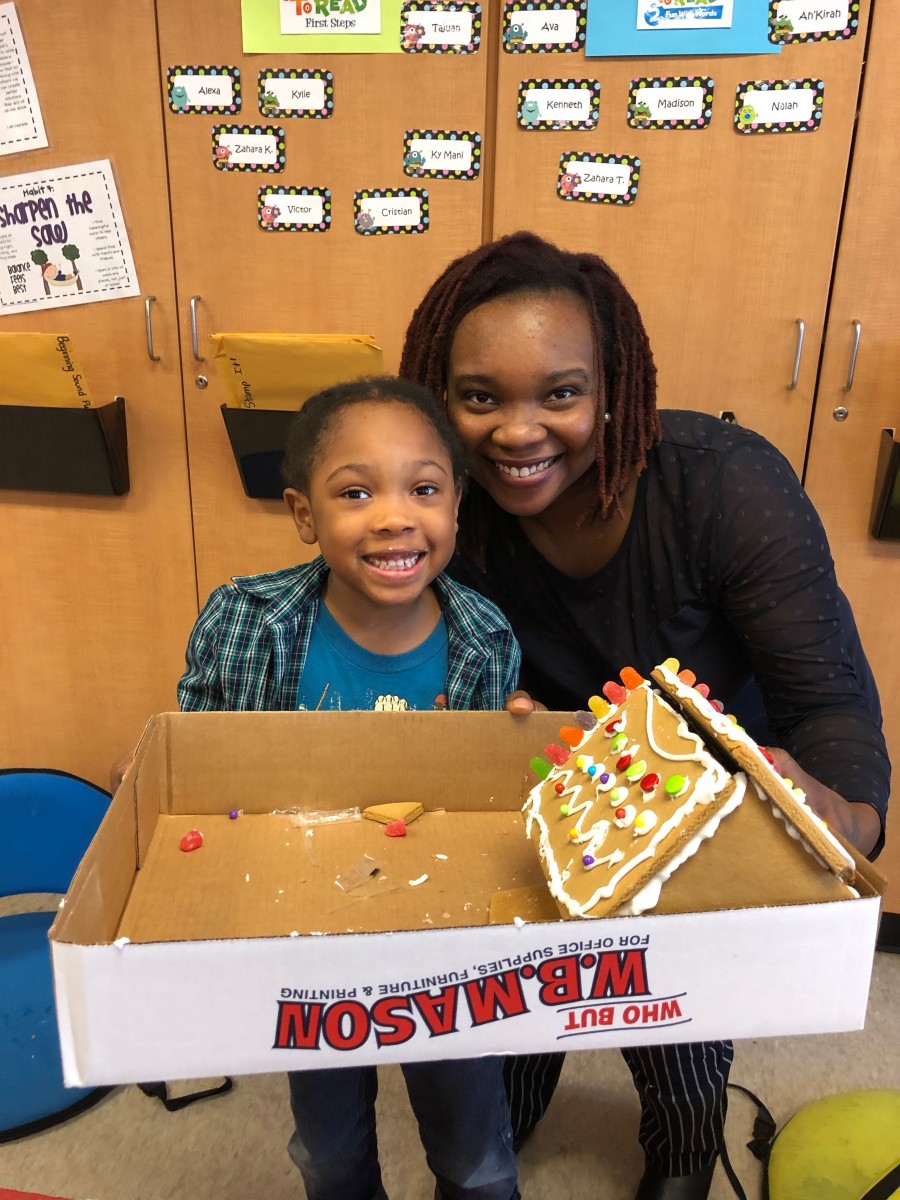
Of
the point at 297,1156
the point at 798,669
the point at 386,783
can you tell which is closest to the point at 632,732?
the point at 386,783

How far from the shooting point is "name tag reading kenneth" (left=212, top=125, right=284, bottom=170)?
1.66 meters

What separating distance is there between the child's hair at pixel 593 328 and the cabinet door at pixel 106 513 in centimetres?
89

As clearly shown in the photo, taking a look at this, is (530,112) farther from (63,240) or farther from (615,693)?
(615,693)

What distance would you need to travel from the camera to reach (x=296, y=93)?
163 cm

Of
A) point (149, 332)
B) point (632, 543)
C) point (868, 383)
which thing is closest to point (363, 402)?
point (632, 543)

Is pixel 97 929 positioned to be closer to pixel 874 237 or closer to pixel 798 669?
pixel 798 669

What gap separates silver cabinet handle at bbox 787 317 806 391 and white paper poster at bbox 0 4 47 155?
63.0 inches

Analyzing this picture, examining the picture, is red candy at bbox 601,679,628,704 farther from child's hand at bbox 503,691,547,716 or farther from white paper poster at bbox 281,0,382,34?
white paper poster at bbox 281,0,382,34

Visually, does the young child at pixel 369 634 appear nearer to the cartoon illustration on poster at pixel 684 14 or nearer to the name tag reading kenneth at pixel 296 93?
the name tag reading kenneth at pixel 296 93

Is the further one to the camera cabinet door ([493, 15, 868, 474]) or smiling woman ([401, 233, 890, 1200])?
cabinet door ([493, 15, 868, 474])

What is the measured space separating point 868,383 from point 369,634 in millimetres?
1151

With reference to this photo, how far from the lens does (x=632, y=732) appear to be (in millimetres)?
800

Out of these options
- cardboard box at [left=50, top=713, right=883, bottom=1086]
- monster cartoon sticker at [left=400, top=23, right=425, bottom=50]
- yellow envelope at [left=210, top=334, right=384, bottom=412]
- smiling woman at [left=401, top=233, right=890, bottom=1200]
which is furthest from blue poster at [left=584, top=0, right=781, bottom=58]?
cardboard box at [left=50, top=713, right=883, bottom=1086]

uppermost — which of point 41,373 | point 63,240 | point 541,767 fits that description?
point 63,240
